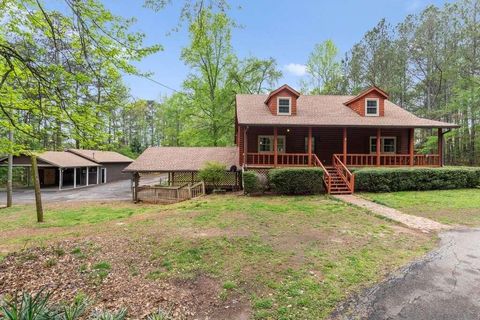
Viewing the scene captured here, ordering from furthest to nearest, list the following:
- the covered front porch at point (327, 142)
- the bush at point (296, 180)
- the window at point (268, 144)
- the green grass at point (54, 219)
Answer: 1. the window at point (268, 144)
2. the covered front porch at point (327, 142)
3. the bush at point (296, 180)
4. the green grass at point (54, 219)

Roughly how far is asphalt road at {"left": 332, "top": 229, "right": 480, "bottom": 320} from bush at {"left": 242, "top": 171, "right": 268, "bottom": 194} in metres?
9.38

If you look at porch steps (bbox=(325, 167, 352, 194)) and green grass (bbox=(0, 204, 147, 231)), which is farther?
porch steps (bbox=(325, 167, 352, 194))

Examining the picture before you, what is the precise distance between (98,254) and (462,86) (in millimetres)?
34324

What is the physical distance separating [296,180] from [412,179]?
19.9 feet

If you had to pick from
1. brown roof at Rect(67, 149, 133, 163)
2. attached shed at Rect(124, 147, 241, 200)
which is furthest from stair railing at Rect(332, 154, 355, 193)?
brown roof at Rect(67, 149, 133, 163)

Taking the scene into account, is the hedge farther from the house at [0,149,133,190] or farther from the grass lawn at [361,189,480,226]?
the house at [0,149,133,190]

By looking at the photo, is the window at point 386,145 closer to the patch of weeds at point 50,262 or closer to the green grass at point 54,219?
the green grass at point 54,219

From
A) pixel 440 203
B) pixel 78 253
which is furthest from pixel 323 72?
pixel 78 253

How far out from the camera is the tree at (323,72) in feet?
108

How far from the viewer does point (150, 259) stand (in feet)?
19.3

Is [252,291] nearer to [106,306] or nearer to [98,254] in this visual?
[106,306]

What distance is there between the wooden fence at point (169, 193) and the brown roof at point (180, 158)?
1.70 metres

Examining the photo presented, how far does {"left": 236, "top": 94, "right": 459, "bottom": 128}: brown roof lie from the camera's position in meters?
16.7

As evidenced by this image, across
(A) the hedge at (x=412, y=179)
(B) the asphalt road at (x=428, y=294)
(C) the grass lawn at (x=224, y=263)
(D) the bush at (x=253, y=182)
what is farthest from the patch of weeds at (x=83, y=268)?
(A) the hedge at (x=412, y=179)
